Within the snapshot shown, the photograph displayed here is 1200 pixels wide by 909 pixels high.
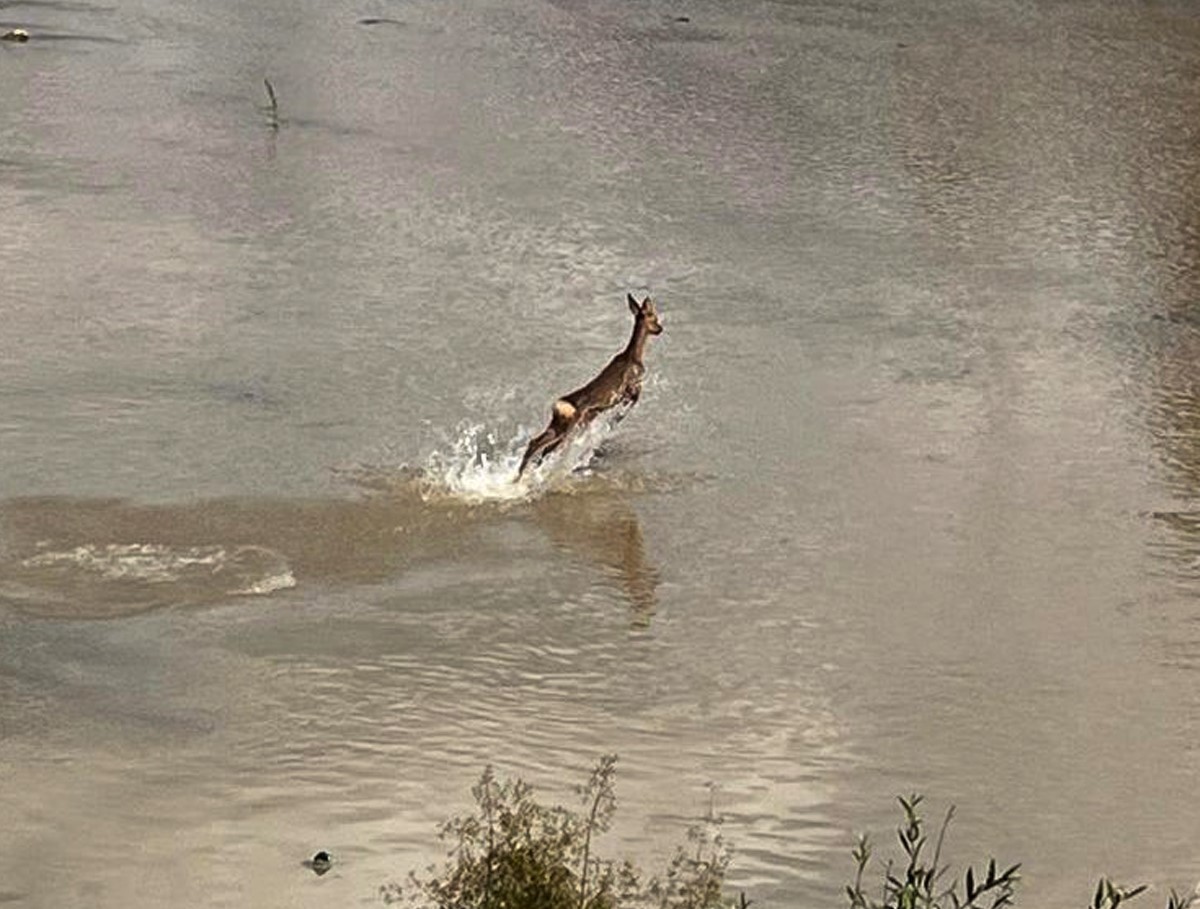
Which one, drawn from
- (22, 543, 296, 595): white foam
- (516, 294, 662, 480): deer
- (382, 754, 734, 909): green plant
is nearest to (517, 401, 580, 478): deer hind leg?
(516, 294, 662, 480): deer

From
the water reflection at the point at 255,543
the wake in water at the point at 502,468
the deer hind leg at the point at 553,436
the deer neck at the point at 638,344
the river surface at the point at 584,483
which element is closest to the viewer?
the river surface at the point at 584,483

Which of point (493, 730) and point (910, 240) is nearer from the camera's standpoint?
point (493, 730)

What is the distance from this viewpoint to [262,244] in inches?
574

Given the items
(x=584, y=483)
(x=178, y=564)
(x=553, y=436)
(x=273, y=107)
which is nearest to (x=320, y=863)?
(x=178, y=564)

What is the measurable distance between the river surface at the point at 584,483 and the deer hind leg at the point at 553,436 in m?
0.13

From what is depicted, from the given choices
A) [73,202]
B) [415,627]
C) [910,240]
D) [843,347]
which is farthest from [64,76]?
[415,627]

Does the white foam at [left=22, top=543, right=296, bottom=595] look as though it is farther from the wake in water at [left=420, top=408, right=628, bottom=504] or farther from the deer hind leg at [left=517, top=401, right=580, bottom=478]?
the deer hind leg at [left=517, top=401, right=580, bottom=478]

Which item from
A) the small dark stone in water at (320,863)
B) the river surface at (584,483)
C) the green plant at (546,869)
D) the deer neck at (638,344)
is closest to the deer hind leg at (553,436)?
the river surface at (584,483)

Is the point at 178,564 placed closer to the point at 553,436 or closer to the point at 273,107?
the point at 553,436

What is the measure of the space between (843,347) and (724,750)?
15.9ft

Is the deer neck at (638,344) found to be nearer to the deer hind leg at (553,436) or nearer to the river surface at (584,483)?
the deer hind leg at (553,436)

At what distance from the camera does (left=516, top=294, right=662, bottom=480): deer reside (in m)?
10.5

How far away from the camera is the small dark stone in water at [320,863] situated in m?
7.32

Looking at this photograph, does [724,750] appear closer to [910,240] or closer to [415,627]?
[415,627]
